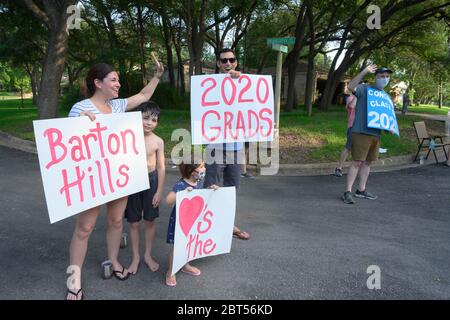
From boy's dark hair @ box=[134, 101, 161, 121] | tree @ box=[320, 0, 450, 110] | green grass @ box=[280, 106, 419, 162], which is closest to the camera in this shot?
boy's dark hair @ box=[134, 101, 161, 121]

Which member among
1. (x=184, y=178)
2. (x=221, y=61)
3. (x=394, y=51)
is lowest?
(x=184, y=178)

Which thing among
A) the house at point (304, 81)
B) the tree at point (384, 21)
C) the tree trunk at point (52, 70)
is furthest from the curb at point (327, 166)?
the house at point (304, 81)

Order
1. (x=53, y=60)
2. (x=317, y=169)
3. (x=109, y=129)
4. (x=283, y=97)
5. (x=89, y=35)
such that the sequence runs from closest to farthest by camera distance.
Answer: (x=109, y=129) → (x=317, y=169) → (x=53, y=60) → (x=89, y=35) → (x=283, y=97)

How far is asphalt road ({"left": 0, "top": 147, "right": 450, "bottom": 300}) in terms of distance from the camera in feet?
9.47

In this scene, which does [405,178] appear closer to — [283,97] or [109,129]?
[109,129]

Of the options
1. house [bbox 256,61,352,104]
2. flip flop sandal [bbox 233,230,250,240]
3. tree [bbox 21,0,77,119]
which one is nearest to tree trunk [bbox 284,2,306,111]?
tree [bbox 21,0,77,119]

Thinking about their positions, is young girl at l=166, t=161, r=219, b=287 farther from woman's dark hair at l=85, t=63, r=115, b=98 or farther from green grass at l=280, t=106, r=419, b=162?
green grass at l=280, t=106, r=419, b=162

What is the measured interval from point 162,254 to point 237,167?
119 centimetres

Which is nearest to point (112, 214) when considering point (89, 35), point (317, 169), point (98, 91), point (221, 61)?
point (98, 91)

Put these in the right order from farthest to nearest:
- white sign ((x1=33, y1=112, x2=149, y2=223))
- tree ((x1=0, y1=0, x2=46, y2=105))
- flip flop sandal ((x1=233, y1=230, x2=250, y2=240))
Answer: tree ((x1=0, y1=0, x2=46, y2=105)), flip flop sandal ((x1=233, y1=230, x2=250, y2=240)), white sign ((x1=33, y1=112, x2=149, y2=223))

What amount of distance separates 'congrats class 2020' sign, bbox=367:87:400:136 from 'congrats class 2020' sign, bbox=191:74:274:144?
221 cm

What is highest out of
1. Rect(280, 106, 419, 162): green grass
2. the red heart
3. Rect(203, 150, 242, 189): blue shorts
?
Rect(203, 150, 242, 189): blue shorts

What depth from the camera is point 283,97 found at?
127 ft

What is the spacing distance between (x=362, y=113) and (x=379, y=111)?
24cm
